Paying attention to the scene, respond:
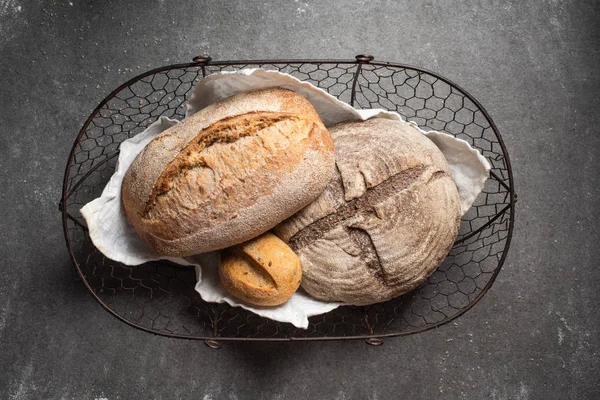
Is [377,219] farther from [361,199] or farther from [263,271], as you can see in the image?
[263,271]

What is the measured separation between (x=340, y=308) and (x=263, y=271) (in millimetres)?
319

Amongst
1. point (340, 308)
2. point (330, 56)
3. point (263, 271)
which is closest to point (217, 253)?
point (263, 271)

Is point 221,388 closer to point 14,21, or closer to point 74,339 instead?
point 74,339

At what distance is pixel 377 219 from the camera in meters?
1.00

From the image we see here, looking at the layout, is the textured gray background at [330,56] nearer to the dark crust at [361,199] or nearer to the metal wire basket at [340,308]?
the metal wire basket at [340,308]

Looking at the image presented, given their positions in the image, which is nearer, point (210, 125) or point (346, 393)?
point (210, 125)

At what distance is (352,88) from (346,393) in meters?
0.70

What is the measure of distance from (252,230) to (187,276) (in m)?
0.35

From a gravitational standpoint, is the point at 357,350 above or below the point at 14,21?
below

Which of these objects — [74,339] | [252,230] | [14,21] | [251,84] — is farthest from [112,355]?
[14,21]

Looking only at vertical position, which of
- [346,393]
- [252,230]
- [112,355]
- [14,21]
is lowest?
[346,393]

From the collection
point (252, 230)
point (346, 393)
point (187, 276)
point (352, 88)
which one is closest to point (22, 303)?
point (187, 276)

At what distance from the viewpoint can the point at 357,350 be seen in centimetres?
126

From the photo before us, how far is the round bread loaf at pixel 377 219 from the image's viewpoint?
1.00 m
